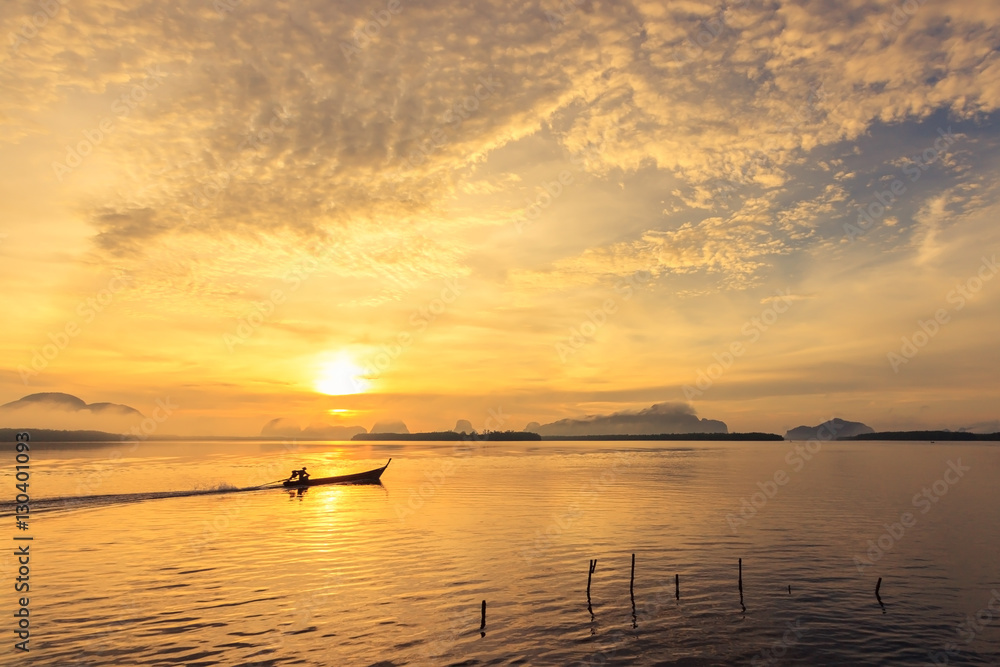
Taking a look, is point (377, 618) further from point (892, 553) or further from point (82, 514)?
point (82, 514)

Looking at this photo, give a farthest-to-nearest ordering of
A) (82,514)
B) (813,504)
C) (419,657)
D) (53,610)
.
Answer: (813,504) < (82,514) < (53,610) < (419,657)

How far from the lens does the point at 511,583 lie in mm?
35312

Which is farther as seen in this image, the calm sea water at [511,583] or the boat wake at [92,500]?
the boat wake at [92,500]

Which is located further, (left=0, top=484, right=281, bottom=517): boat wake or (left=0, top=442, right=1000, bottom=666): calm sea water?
(left=0, top=484, right=281, bottom=517): boat wake

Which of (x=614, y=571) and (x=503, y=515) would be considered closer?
(x=614, y=571)

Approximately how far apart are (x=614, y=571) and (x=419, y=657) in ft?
57.7

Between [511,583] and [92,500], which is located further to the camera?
[92,500]

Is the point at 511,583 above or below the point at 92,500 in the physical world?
below

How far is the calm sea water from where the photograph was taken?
25266 mm

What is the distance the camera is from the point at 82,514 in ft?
205

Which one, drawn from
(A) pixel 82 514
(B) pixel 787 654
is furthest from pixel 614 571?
(A) pixel 82 514

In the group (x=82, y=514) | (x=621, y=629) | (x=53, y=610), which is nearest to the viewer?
(x=621, y=629)

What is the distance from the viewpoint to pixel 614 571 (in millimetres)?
37750

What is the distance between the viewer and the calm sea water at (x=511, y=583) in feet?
82.9
